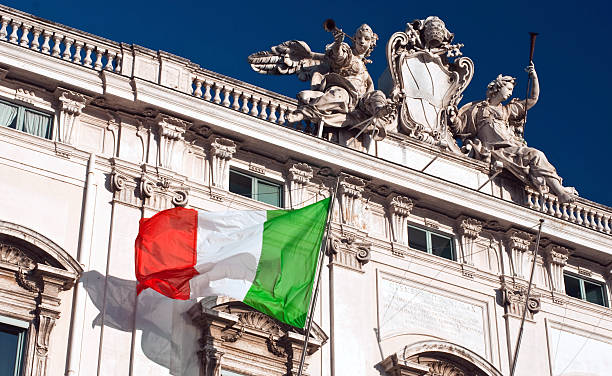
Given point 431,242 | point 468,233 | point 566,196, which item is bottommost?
point 431,242

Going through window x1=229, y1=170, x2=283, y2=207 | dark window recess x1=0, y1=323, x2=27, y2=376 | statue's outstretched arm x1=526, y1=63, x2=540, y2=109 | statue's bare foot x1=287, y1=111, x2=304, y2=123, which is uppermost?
statue's outstretched arm x1=526, y1=63, x2=540, y2=109

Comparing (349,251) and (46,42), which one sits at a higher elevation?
(46,42)

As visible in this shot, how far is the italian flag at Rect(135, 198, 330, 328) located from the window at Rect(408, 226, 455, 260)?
3705 mm

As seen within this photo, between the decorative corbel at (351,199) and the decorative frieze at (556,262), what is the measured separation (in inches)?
188

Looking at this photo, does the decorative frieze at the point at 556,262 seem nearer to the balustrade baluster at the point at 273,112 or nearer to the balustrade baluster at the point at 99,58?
the balustrade baluster at the point at 273,112

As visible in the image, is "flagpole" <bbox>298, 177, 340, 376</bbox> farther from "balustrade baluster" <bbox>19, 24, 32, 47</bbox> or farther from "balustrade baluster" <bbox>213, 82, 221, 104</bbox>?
"balustrade baluster" <bbox>19, 24, 32, 47</bbox>

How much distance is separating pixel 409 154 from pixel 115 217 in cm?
784

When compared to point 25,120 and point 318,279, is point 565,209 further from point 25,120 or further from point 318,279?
point 25,120

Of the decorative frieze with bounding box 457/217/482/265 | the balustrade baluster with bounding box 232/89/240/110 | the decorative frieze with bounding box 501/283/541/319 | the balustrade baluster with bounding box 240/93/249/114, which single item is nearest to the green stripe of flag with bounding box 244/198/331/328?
the balustrade baluster with bounding box 240/93/249/114

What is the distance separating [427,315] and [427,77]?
6902mm

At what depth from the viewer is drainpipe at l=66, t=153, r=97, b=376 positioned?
2588 cm

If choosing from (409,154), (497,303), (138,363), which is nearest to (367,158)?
(409,154)

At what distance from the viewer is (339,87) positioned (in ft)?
107

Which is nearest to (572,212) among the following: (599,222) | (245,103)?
(599,222)
